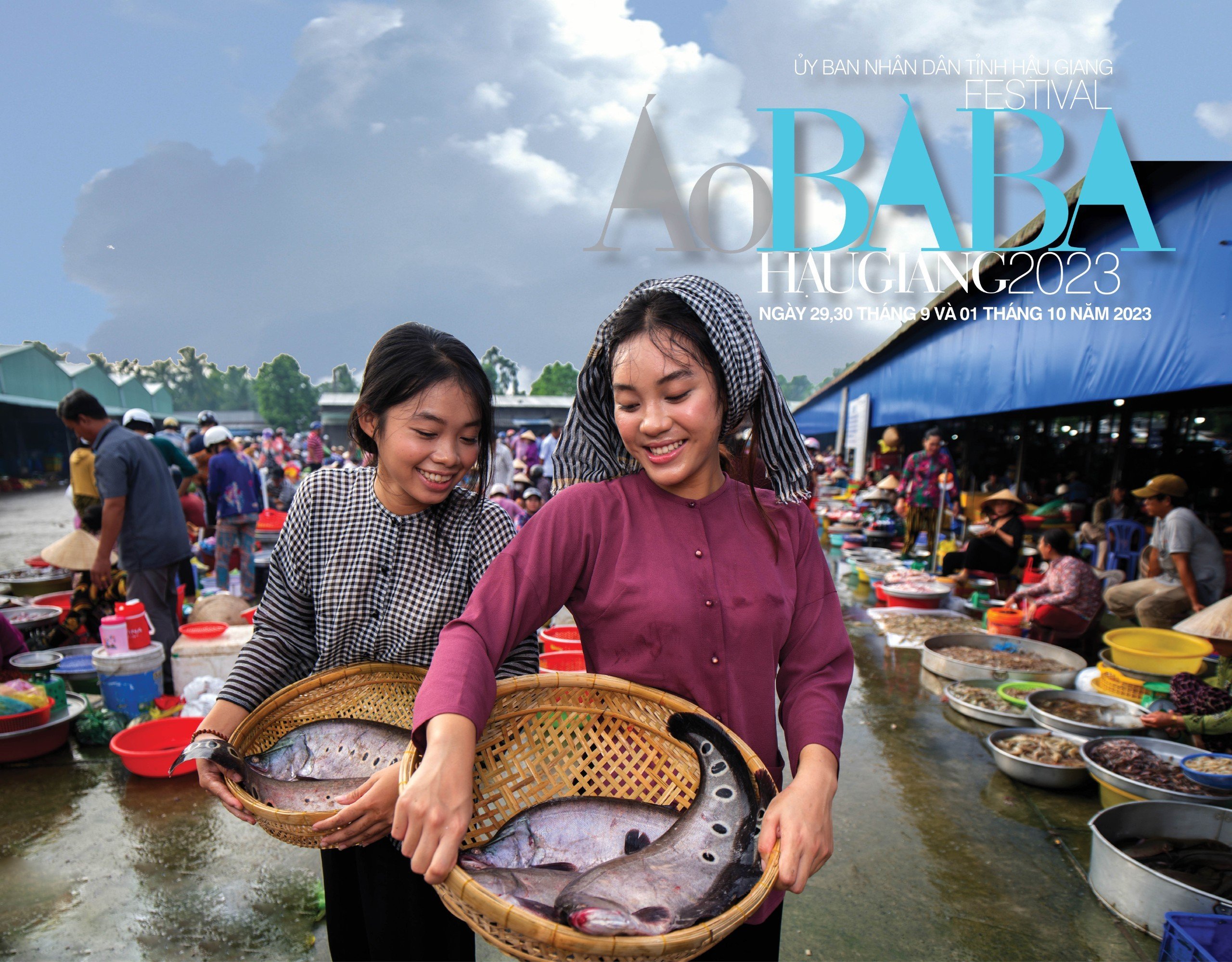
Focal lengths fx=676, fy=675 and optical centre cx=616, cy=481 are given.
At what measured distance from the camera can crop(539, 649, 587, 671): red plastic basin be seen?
373 cm

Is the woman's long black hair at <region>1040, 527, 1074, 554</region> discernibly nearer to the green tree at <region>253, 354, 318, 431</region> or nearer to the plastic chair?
the plastic chair

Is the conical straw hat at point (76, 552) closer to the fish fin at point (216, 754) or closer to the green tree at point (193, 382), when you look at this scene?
the fish fin at point (216, 754)

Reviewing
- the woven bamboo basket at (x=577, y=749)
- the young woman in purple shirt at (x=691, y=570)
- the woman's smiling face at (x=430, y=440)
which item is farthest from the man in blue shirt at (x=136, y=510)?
the young woman in purple shirt at (x=691, y=570)

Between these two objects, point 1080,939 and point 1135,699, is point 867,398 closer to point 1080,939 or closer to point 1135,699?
point 1135,699

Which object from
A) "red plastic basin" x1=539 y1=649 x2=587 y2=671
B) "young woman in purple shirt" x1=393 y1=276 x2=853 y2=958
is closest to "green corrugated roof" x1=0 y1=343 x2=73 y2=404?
"red plastic basin" x1=539 y1=649 x2=587 y2=671

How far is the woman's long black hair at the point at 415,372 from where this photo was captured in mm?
1550

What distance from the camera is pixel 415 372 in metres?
1.55

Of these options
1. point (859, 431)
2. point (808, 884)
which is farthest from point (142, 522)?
point (859, 431)

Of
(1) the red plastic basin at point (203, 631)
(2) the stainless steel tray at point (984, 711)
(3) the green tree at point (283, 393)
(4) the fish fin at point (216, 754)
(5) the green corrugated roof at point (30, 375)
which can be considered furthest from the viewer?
(3) the green tree at point (283, 393)

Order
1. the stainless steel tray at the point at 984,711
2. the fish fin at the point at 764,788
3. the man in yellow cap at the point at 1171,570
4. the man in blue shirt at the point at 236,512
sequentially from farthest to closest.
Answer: the man in blue shirt at the point at 236,512
the man in yellow cap at the point at 1171,570
the stainless steel tray at the point at 984,711
the fish fin at the point at 764,788

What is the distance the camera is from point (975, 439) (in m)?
14.0

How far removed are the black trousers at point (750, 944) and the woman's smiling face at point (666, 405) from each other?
2.95ft

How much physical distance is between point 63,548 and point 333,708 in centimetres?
505

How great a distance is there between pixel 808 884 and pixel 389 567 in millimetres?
2483
